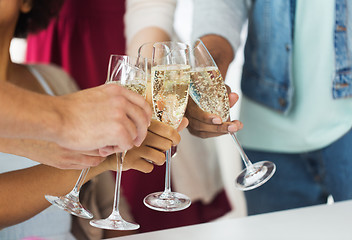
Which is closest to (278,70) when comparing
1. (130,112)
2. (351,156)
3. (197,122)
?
(351,156)

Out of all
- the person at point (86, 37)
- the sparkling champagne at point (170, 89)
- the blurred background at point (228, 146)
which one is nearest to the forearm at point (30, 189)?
the sparkling champagne at point (170, 89)

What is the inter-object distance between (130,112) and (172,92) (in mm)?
176

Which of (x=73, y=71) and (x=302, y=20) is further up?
(x=302, y=20)

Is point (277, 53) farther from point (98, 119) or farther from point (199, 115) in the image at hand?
point (98, 119)

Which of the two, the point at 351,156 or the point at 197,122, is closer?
the point at 197,122

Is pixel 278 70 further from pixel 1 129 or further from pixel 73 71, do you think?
pixel 73 71

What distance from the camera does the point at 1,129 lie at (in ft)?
2.06

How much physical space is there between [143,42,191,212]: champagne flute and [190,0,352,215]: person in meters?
0.31

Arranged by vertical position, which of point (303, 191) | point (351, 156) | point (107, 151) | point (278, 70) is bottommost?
point (303, 191)

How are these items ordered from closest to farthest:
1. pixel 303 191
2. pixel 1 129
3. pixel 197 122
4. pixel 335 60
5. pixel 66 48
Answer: pixel 1 129
pixel 197 122
pixel 335 60
pixel 303 191
pixel 66 48

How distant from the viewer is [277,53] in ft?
4.26

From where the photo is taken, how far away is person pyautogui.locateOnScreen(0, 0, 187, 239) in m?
0.83

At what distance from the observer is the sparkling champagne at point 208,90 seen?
92 cm

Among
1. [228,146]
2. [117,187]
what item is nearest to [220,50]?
[117,187]
